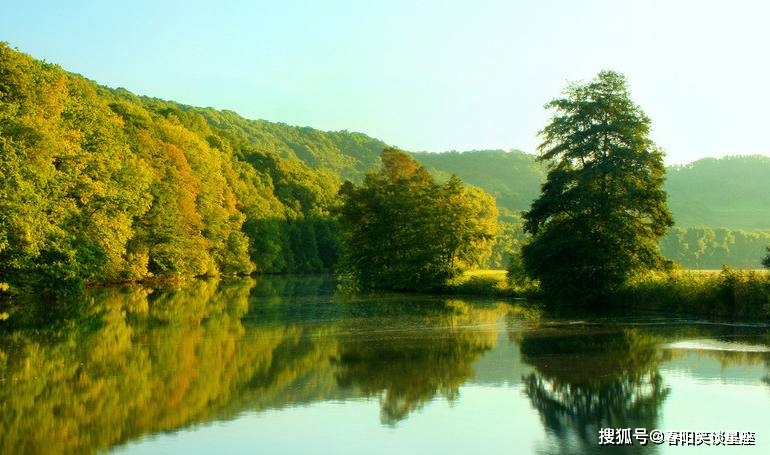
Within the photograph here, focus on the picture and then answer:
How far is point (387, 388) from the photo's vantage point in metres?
15.2

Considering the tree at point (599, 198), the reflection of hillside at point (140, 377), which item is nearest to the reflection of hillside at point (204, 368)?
the reflection of hillside at point (140, 377)

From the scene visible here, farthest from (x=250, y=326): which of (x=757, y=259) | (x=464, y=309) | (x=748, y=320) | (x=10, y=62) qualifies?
(x=757, y=259)

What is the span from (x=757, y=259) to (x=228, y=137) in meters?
87.5

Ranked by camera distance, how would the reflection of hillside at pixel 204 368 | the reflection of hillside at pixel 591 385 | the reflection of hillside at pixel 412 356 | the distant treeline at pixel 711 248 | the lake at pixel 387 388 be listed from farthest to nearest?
the distant treeline at pixel 711 248
the reflection of hillside at pixel 412 356
the reflection of hillside at pixel 204 368
the reflection of hillside at pixel 591 385
the lake at pixel 387 388

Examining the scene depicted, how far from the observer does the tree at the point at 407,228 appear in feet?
176

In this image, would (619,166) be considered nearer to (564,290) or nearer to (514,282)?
(564,290)

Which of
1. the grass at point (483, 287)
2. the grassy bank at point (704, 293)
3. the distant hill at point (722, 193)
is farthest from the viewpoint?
the distant hill at point (722, 193)

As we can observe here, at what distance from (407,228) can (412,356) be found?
120 ft

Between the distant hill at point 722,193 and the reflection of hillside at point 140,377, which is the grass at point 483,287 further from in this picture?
the distant hill at point 722,193

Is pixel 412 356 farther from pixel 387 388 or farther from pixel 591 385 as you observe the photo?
pixel 591 385

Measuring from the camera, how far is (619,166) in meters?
37.6

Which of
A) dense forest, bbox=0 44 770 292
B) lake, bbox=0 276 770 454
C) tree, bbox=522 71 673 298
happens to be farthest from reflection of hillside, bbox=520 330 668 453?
dense forest, bbox=0 44 770 292

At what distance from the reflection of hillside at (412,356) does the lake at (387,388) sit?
0.07 m

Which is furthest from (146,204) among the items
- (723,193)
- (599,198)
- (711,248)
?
(723,193)
